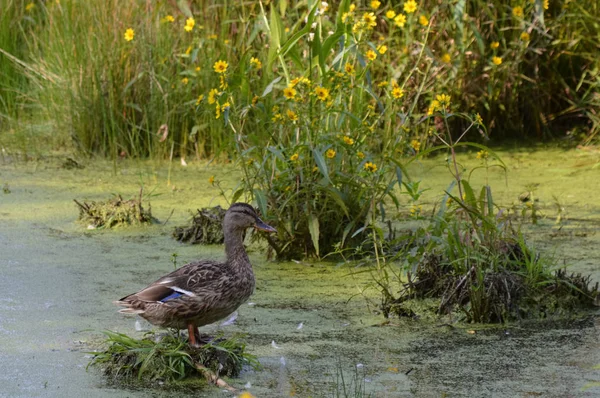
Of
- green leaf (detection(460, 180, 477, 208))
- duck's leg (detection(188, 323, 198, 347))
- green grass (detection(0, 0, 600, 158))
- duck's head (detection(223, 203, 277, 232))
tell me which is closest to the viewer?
duck's leg (detection(188, 323, 198, 347))

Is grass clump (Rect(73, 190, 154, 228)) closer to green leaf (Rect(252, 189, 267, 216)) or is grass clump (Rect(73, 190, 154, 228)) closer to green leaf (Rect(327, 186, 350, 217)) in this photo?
green leaf (Rect(252, 189, 267, 216))

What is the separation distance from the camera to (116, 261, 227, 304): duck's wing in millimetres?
3475

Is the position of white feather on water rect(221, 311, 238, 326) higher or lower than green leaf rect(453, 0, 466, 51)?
lower

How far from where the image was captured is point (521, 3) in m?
7.08

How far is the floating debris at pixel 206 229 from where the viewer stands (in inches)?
204

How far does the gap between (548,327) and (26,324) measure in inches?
79.5

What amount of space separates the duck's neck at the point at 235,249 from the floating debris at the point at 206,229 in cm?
127

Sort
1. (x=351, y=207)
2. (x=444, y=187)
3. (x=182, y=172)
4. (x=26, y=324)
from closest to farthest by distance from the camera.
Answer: (x=26, y=324)
(x=351, y=207)
(x=444, y=187)
(x=182, y=172)

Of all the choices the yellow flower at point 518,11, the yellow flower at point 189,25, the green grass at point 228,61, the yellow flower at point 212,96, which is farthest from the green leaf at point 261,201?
the yellow flower at point 518,11

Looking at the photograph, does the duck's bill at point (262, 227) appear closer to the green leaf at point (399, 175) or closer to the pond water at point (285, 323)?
the pond water at point (285, 323)

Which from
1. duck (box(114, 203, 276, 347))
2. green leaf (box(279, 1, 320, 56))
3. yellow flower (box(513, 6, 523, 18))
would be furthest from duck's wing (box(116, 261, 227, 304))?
yellow flower (box(513, 6, 523, 18))

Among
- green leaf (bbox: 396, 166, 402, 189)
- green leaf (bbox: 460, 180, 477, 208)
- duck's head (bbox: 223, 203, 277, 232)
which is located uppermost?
green leaf (bbox: 396, 166, 402, 189)

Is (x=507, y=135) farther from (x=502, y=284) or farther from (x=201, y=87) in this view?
(x=502, y=284)

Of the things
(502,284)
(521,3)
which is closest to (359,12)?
(521,3)
